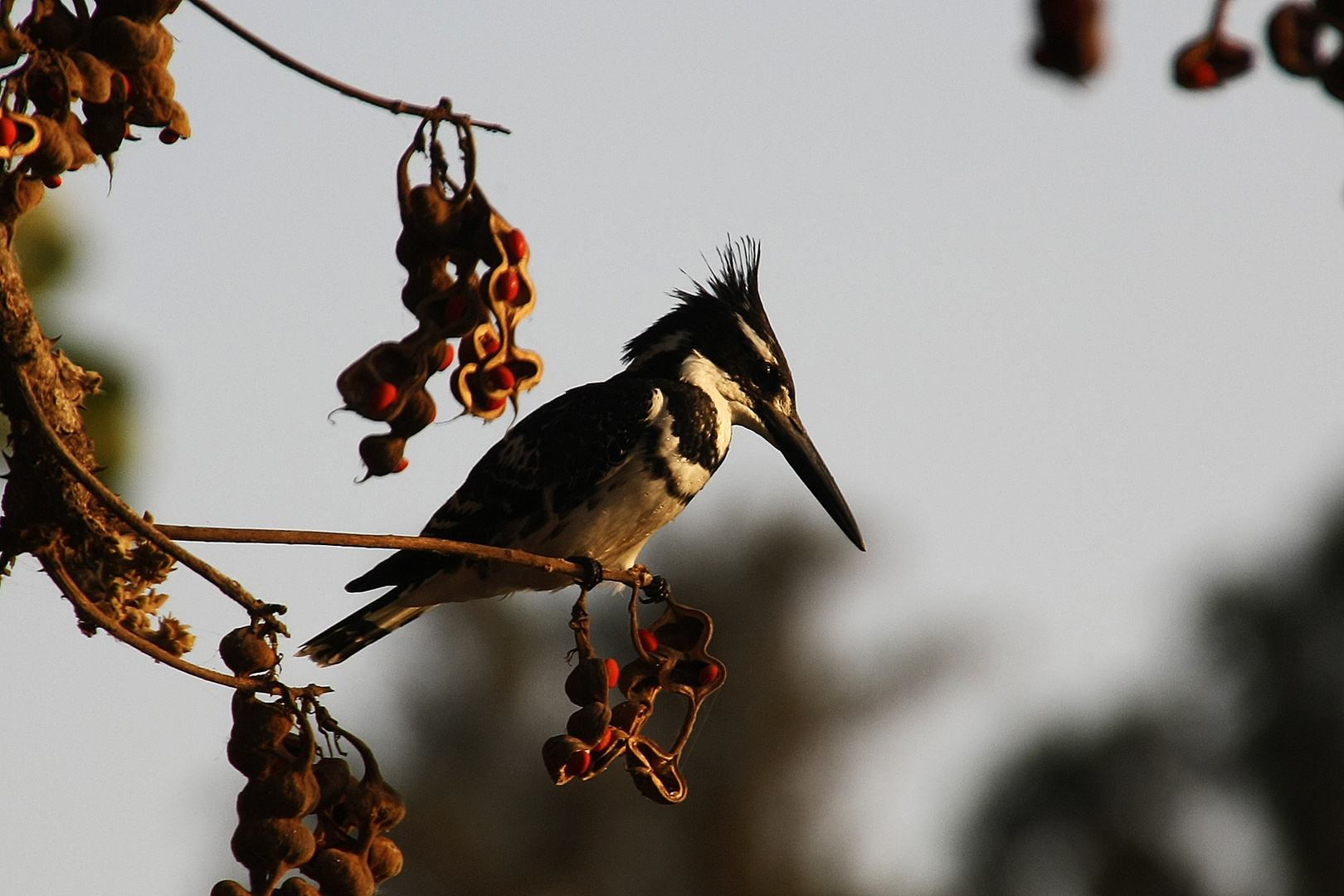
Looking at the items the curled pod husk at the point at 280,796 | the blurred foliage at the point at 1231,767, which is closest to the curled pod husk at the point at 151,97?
the curled pod husk at the point at 280,796

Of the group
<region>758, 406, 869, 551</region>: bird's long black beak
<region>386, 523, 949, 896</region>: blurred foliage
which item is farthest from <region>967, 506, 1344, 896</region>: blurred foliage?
<region>758, 406, 869, 551</region>: bird's long black beak

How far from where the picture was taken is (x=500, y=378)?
6.73 ft

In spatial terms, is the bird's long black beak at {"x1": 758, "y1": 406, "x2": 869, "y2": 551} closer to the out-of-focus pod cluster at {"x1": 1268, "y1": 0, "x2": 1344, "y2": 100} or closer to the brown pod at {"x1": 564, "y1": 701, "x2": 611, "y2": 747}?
the brown pod at {"x1": 564, "y1": 701, "x2": 611, "y2": 747}

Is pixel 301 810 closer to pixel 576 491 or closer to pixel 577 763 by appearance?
pixel 577 763

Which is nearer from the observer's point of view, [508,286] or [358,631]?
[508,286]

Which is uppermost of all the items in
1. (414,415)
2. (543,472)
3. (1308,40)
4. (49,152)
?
(49,152)

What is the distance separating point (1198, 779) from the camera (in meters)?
21.9

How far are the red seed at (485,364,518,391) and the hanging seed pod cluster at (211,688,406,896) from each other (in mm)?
438

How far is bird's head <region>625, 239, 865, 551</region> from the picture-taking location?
4.70m

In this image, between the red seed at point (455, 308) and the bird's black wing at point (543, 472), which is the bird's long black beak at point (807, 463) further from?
the red seed at point (455, 308)

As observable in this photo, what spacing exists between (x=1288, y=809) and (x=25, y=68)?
22075 mm

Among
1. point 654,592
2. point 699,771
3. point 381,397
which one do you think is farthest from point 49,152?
point 699,771

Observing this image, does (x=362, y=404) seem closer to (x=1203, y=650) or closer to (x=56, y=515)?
(x=56, y=515)

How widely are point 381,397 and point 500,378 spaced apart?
0.60 feet
